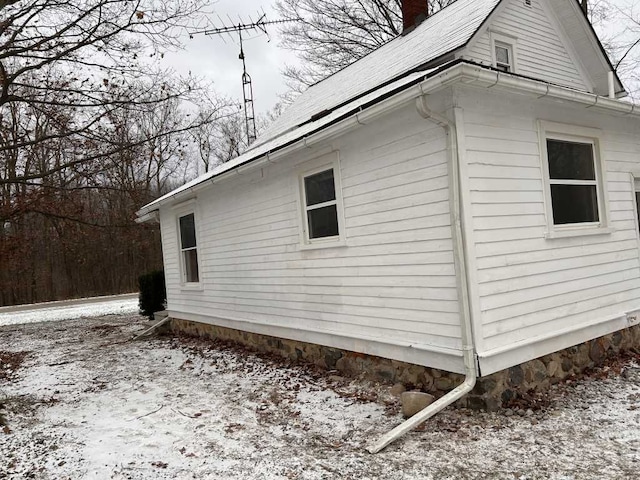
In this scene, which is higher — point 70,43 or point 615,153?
point 70,43

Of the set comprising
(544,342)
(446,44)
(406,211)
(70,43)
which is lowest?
(544,342)

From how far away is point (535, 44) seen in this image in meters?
7.58

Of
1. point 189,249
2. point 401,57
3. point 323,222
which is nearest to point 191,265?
point 189,249

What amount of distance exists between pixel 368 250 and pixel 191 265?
225 inches

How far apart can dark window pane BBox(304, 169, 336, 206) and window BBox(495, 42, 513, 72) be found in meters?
3.39

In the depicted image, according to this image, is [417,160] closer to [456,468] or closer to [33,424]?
[456,468]

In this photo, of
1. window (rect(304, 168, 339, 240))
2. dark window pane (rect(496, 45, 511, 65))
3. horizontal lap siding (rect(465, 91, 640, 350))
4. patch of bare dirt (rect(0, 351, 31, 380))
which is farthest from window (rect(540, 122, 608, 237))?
patch of bare dirt (rect(0, 351, 31, 380))

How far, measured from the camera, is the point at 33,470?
144 inches

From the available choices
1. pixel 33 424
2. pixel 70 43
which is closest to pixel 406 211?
pixel 33 424

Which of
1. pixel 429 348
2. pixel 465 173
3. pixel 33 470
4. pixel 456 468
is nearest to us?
pixel 456 468

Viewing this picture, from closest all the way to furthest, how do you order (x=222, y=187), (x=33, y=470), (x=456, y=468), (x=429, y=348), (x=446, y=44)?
(x=456, y=468) < (x=33, y=470) < (x=429, y=348) < (x=446, y=44) < (x=222, y=187)

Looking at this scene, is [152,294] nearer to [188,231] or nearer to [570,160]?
[188,231]

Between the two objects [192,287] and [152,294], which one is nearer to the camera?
[192,287]

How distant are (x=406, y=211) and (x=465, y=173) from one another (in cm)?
77
